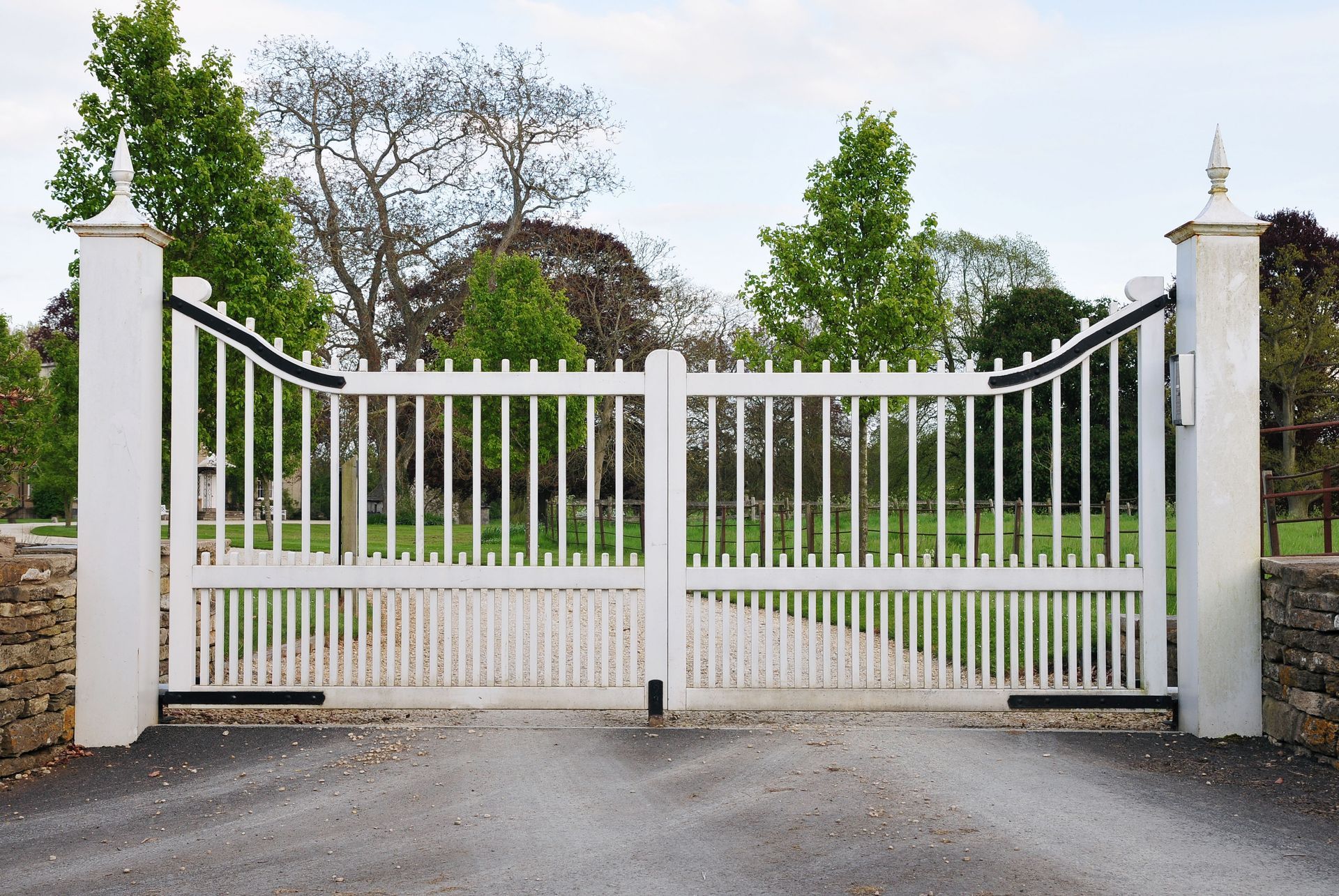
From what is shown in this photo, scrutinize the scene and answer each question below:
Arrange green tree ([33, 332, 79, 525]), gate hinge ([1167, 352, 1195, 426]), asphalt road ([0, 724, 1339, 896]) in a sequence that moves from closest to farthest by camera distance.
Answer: asphalt road ([0, 724, 1339, 896]), gate hinge ([1167, 352, 1195, 426]), green tree ([33, 332, 79, 525])

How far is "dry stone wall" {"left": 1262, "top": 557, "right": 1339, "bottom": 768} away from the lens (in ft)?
16.0

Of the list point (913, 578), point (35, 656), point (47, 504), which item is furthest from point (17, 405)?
point (913, 578)

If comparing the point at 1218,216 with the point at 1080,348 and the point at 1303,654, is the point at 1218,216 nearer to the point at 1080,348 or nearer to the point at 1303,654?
the point at 1080,348

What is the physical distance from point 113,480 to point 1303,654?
20.7 ft

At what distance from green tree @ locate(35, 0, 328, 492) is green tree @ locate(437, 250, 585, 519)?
528 cm

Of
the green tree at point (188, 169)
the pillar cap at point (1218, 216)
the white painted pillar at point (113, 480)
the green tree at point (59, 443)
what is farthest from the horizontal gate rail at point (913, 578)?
the green tree at point (59, 443)

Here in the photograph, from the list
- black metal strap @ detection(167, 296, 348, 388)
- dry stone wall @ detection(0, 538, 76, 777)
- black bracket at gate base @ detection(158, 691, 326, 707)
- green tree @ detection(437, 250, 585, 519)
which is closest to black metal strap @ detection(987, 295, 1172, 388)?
black metal strap @ detection(167, 296, 348, 388)

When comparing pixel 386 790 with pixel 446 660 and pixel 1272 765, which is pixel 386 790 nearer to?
pixel 446 660

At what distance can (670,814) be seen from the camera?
14.1ft

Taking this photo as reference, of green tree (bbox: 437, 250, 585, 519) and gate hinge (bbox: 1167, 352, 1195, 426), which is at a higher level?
green tree (bbox: 437, 250, 585, 519)

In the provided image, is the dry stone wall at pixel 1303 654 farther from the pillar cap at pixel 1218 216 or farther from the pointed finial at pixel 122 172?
the pointed finial at pixel 122 172

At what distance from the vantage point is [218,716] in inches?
243

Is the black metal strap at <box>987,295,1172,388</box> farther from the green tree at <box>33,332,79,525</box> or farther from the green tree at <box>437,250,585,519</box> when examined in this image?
the green tree at <box>33,332,79,525</box>

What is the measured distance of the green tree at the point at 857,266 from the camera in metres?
14.1
